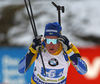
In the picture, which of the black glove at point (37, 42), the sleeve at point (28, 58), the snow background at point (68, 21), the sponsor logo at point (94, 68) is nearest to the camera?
the black glove at point (37, 42)

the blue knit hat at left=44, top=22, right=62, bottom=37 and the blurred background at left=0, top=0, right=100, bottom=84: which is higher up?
the blue knit hat at left=44, top=22, right=62, bottom=37

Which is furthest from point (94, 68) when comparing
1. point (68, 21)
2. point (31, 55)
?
point (68, 21)

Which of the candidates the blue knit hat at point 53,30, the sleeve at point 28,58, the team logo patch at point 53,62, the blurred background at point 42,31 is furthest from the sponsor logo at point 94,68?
the sleeve at point 28,58

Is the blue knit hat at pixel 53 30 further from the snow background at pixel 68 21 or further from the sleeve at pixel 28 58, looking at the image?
the snow background at pixel 68 21

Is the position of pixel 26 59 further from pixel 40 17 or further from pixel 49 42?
pixel 40 17

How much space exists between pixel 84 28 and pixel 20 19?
241 centimetres

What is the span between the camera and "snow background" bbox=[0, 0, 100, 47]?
Result: 6.75 meters

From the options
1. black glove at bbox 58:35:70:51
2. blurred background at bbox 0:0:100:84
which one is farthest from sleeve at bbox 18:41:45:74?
blurred background at bbox 0:0:100:84

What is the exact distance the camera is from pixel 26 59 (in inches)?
104

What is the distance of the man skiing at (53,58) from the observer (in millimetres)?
2580

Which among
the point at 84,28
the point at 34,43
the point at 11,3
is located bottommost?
the point at 84,28

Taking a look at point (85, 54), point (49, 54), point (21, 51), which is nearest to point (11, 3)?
point (21, 51)

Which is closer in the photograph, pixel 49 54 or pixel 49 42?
pixel 49 42

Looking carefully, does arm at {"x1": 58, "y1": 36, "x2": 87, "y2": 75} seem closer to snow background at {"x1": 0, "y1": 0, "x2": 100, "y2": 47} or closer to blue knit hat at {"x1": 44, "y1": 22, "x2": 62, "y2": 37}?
blue knit hat at {"x1": 44, "y1": 22, "x2": 62, "y2": 37}
